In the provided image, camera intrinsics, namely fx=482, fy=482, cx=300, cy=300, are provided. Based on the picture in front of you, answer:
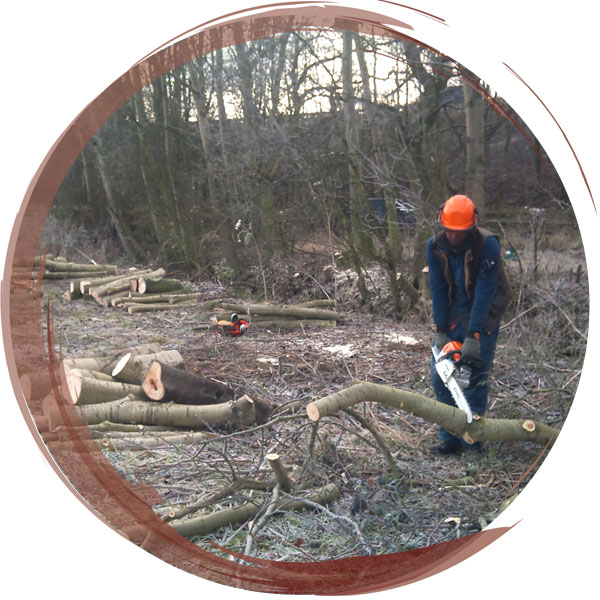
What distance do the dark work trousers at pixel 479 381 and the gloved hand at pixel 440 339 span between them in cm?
6

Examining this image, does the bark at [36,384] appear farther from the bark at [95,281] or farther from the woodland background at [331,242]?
the bark at [95,281]

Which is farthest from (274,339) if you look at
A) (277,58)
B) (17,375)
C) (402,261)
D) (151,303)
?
(17,375)

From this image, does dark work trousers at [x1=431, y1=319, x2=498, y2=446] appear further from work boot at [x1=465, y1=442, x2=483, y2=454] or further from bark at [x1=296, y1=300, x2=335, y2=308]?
bark at [x1=296, y1=300, x2=335, y2=308]

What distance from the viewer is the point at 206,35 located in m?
1.63

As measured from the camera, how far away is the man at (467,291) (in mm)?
2120

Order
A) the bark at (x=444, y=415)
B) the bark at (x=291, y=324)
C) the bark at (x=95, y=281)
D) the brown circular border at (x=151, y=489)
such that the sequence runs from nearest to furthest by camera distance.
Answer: the brown circular border at (x=151, y=489), the bark at (x=444, y=415), the bark at (x=291, y=324), the bark at (x=95, y=281)

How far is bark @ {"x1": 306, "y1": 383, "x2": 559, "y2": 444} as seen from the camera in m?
1.76

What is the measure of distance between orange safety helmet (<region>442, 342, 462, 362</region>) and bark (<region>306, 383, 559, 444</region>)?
1.11 ft

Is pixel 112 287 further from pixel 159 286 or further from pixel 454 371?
pixel 454 371

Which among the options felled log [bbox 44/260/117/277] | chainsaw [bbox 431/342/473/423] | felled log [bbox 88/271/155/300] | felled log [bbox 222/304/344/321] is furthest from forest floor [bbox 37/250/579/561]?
felled log [bbox 44/260/117/277]

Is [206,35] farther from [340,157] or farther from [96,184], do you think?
[96,184]

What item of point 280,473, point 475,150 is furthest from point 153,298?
point 280,473

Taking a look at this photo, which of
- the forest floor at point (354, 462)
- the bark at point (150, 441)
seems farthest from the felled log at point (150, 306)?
the bark at point (150, 441)

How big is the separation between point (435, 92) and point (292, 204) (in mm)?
1804
